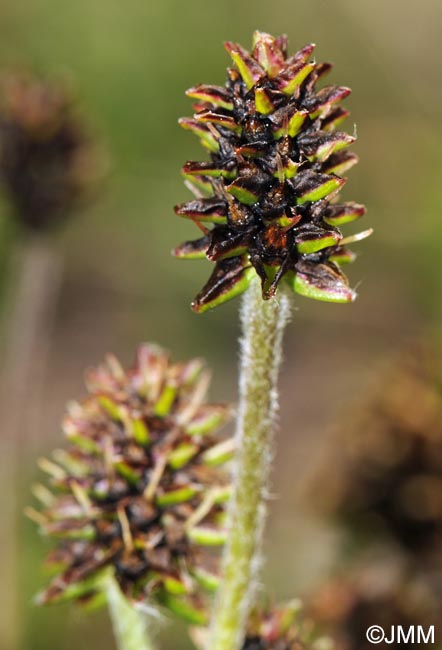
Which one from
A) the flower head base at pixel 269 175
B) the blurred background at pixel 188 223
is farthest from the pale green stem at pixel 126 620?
the blurred background at pixel 188 223

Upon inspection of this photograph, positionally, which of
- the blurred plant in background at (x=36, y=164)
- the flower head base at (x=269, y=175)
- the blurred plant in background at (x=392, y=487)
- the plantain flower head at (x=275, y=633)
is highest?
the blurred plant in background at (x=36, y=164)

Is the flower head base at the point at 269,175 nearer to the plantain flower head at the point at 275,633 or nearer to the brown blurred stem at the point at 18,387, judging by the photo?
the plantain flower head at the point at 275,633

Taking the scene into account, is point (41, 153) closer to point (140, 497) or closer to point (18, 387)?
point (18, 387)

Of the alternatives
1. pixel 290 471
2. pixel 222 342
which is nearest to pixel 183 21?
pixel 222 342

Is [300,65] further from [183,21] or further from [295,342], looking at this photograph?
[183,21]


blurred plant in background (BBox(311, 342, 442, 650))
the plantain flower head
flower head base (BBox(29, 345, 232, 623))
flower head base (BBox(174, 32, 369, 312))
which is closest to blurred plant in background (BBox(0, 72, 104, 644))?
blurred plant in background (BBox(311, 342, 442, 650))

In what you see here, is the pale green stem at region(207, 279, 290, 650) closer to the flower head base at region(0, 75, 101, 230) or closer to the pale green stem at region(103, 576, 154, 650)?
the pale green stem at region(103, 576, 154, 650)

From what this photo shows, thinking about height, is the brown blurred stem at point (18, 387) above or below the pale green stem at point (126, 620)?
above
